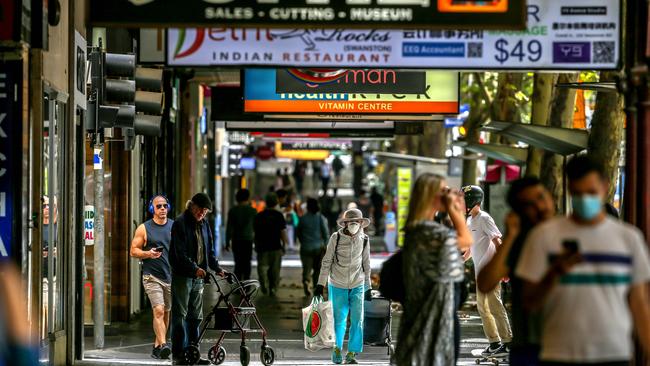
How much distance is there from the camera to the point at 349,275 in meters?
14.1

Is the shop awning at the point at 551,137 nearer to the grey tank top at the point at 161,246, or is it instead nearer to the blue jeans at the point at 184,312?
the grey tank top at the point at 161,246

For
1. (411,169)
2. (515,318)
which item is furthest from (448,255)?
(411,169)

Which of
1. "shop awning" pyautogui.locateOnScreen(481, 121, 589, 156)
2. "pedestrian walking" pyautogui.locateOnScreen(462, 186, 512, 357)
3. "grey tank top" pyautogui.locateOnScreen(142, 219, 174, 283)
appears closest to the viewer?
"pedestrian walking" pyautogui.locateOnScreen(462, 186, 512, 357)

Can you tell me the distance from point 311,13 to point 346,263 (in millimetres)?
4543

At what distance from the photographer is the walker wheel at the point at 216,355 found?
45.1 feet

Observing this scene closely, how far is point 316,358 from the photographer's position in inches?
593

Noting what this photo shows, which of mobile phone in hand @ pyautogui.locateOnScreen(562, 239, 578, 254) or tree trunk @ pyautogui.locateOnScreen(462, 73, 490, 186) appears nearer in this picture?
mobile phone in hand @ pyautogui.locateOnScreen(562, 239, 578, 254)

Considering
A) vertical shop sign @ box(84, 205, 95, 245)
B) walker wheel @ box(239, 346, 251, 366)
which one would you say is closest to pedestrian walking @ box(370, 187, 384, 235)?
vertical shop sign @ box(84, 205, 95, 245)

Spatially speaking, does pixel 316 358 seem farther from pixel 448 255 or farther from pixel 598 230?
pixel 598 230

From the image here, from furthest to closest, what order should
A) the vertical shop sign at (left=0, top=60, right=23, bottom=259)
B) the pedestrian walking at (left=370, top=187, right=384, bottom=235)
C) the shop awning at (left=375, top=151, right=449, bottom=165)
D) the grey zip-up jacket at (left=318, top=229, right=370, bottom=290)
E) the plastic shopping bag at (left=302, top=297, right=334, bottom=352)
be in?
the pedestrian walking at (left=370, top=187, right=384, bottom=235)
the shop awning at (left=375, top=151, right=449, bottom=165)
the plastic shopping bag at (left=302, top=297, right=334, bottom=352)
the grey zip-up jacket at (left=318, top=229, right=370, bottom=290)
the vertical shop sign at (left=0, top=60, right=23, bottom=259)

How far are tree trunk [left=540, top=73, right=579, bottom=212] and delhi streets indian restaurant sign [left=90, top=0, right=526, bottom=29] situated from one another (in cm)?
1174

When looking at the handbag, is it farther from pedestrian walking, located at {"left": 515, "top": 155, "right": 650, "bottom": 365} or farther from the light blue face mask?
the light blue face mask

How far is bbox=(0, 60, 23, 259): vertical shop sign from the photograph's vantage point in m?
11.1

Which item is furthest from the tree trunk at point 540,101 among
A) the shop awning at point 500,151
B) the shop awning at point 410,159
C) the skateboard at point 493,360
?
the skateboard at point 493,360
